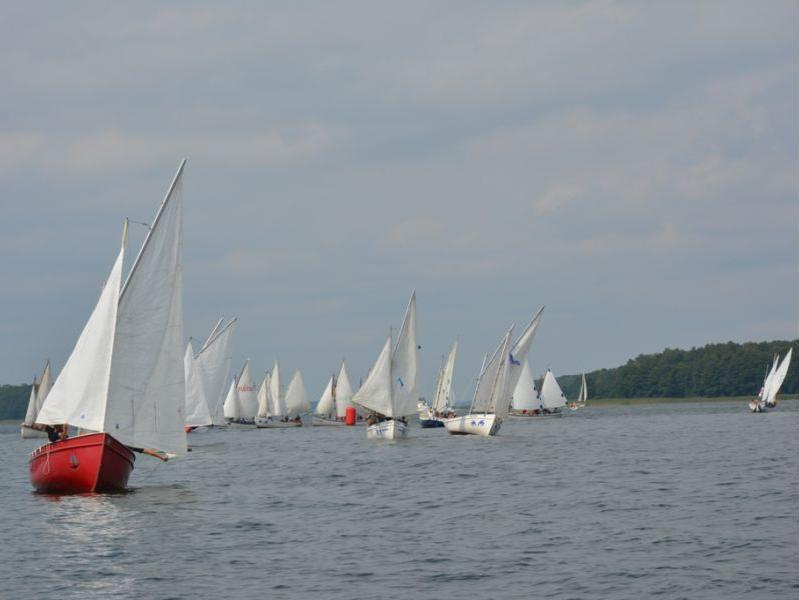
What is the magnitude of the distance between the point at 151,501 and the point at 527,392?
118853 millimetres

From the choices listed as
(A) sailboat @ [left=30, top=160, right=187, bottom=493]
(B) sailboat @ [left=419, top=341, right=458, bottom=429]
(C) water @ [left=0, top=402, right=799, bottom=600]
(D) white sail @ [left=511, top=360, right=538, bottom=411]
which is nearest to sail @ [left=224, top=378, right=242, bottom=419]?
(B) sailboat @ [left=419, top=341, right=458, bottom=429]

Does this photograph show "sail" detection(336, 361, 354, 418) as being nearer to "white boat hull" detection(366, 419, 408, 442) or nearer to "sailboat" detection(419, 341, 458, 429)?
"sailboat" detection(419, 341, 458, 429)

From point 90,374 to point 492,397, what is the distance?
196 ft

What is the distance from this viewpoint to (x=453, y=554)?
31406 millimetres

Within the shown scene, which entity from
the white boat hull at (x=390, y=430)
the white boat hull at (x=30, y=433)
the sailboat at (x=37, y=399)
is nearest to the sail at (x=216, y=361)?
the white boat hull at (x=390, y=430)

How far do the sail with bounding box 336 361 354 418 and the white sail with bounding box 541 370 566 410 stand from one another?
102 feet

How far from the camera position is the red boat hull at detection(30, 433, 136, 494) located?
1725 inches

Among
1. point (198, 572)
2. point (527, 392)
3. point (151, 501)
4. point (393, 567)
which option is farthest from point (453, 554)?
point (527, 392)

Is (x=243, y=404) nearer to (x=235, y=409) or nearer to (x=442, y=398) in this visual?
(x=235, y=409)

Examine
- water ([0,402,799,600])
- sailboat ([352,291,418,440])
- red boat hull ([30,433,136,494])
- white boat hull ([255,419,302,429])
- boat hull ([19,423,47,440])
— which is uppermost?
sailboat ([352,291,418,440])

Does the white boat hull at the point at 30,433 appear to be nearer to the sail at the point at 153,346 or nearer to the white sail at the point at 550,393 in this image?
the white sail at the point at 550,393

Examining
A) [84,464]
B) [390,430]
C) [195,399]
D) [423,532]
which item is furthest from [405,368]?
[423,532]

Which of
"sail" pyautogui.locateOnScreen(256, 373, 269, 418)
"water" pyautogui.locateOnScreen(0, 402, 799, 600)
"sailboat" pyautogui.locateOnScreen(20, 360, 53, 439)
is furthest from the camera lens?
"sail" pyautogui.locateOnScreen(256, 373, 269, 418)

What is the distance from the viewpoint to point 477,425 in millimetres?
100188
